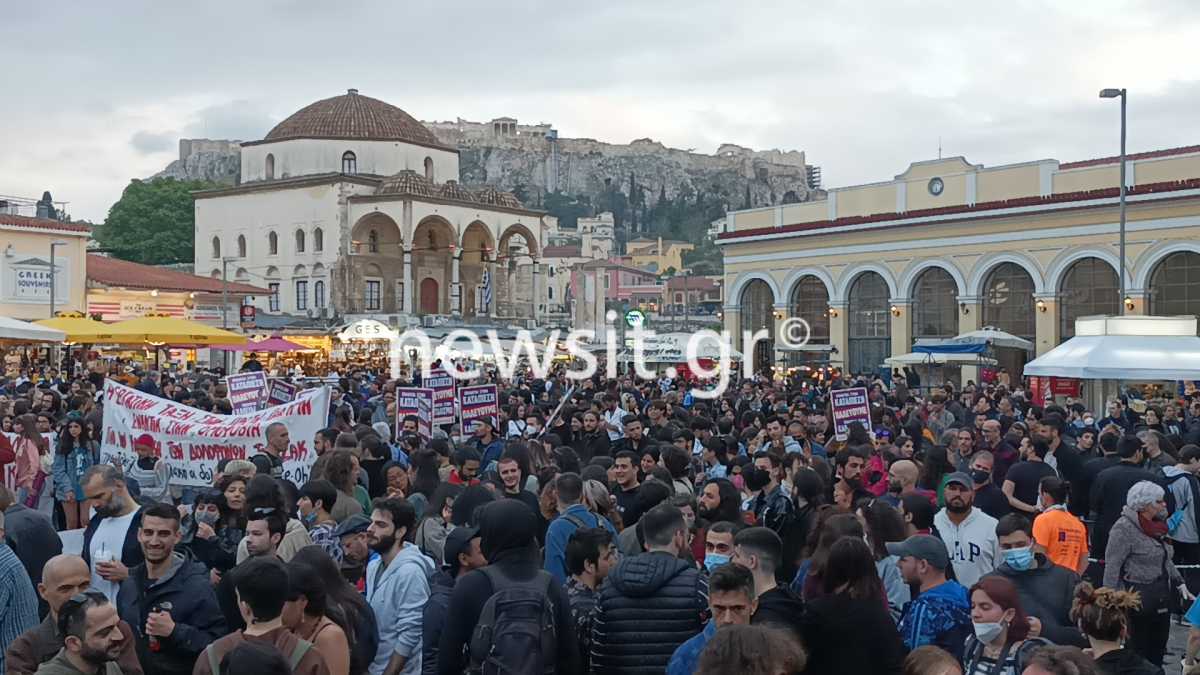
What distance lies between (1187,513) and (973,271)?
30.9m

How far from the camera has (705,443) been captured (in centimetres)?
1169

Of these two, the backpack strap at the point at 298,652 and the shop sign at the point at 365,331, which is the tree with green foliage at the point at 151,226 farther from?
the backpack strap at the point at 298,652

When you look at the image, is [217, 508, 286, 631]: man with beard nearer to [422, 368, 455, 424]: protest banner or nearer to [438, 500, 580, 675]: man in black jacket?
[438, 500, 580, 675]: man in black jacket

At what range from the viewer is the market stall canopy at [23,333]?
1714cm

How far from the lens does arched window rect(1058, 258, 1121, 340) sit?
36594 mm

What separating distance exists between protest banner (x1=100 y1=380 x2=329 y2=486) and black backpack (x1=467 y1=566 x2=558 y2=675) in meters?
6.46

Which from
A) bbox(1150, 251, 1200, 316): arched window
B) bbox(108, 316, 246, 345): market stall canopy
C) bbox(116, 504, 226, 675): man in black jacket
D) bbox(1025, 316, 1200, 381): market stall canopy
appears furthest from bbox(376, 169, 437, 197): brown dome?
bbox(116, 504, 226, 675): man in black jacket

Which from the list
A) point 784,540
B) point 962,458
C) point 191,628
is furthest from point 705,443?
point 191,628

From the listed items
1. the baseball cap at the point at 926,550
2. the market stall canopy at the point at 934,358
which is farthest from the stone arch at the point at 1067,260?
the baseball cap at the point at 926,550

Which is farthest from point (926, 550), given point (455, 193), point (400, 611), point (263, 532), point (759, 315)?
point (455, 193)

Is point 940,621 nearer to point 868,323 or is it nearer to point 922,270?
point 922,270

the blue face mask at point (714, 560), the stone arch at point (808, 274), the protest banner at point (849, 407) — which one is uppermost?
the stone arch at point (808, 274)

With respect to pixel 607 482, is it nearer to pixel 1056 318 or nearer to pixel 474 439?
pixel 474 439

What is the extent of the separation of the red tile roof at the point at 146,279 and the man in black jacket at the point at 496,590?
44.8 m
